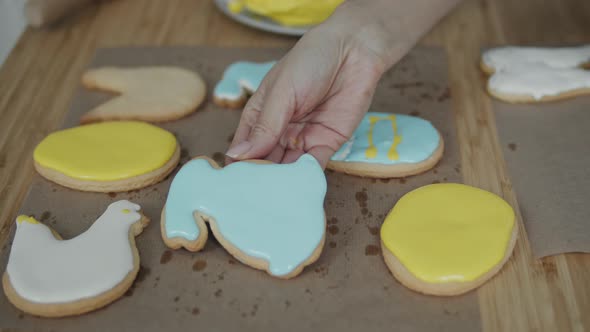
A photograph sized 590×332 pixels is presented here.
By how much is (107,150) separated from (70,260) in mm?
326

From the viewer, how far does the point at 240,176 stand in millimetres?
1175

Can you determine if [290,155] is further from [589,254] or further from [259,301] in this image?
[589,254]

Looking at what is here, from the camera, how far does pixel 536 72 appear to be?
1.54 metres

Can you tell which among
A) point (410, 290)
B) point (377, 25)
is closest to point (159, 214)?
point (410, 290)

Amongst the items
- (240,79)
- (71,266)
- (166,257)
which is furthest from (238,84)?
(71,266)

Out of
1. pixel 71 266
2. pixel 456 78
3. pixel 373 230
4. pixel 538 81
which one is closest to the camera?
pixel 71 266

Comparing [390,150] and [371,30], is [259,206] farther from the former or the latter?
[371,30]

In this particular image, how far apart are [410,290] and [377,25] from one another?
24.3 inches

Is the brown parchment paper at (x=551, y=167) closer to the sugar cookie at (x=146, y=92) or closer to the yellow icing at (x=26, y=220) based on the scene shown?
the sugar cookie at (x=146, y=92)

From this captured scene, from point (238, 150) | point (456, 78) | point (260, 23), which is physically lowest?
point (456, 78)

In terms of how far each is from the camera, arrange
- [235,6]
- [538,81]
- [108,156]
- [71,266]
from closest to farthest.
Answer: [71,266], [108,156], [538,81], [235,6]

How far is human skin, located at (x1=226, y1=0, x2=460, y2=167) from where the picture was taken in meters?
1.22

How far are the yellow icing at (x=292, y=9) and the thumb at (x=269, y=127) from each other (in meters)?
0.53

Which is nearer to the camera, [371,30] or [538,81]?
[371,30]
